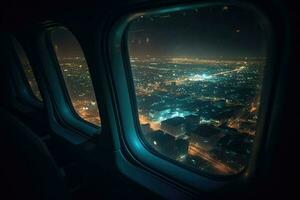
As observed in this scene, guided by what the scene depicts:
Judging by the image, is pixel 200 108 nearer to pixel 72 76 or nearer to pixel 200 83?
pixel 200 83

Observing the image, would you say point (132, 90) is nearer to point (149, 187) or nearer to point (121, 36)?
point (121, 36)

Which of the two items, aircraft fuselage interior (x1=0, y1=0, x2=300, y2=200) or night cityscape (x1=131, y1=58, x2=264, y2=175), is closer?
aircraft fuselage interior (x1=0, y1=0, x2=300, y2=200)

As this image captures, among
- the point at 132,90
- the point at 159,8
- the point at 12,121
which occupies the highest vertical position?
the point at 159,8

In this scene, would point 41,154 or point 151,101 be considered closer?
point 41,154

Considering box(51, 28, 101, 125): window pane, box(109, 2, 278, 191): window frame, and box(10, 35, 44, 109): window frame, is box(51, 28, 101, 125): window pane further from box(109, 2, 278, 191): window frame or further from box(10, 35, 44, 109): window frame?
box(10, 35, 44, 109): window frame

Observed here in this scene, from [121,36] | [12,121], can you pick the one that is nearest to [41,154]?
[12,121]

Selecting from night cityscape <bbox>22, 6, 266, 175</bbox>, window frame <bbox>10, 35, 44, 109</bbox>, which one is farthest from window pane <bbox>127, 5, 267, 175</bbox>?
window frame <bbox>10, 35, 44, 109</bbox>
